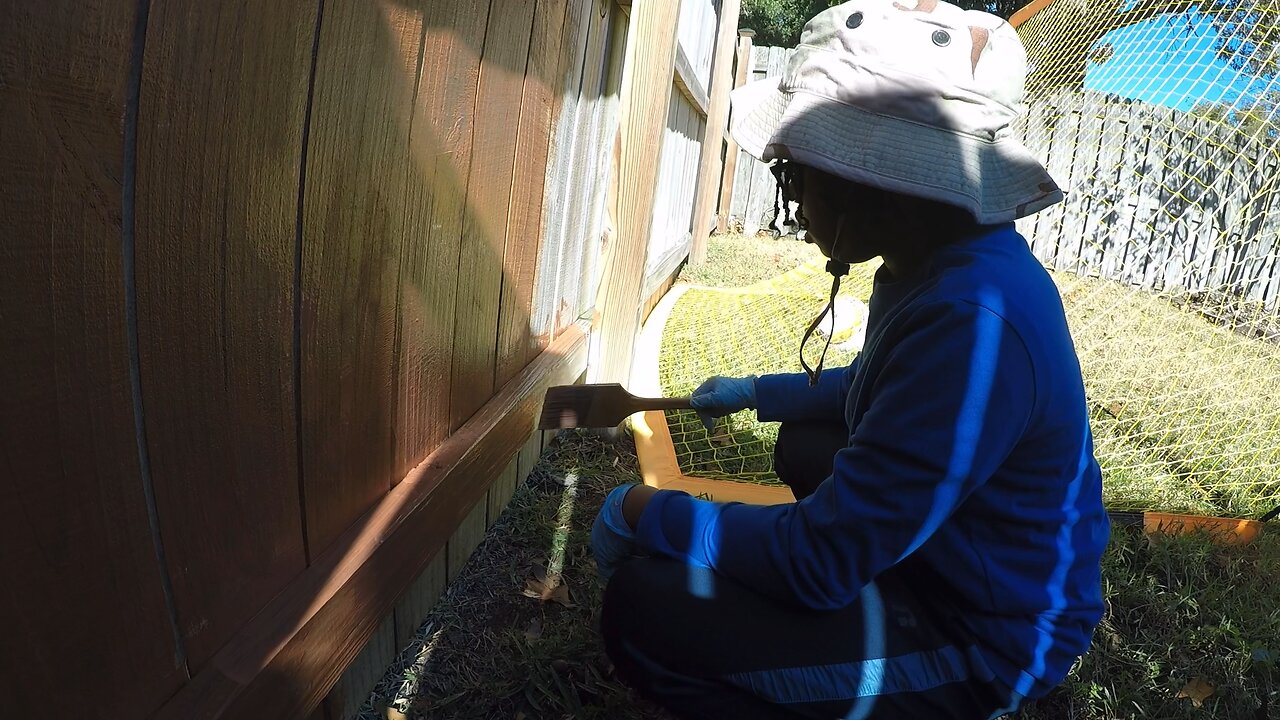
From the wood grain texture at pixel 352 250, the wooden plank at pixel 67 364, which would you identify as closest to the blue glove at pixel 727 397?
the wood grain texture at pixel 352 250

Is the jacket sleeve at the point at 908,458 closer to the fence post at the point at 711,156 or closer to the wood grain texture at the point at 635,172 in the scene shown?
the wood grain texture at the point at 635,172

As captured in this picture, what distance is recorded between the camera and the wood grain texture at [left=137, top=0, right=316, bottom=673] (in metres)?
0.90

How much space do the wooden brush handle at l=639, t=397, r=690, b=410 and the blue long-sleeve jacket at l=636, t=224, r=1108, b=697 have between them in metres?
0.91

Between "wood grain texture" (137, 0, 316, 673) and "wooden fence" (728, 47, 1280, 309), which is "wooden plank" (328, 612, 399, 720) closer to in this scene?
"wood grain texture" (137, 0, 316, 673)

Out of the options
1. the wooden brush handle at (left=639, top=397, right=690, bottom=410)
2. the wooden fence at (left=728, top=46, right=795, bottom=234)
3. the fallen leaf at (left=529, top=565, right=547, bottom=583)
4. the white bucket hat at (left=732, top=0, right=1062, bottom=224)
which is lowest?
the wooden fence at (left=728, top=46, right=795, bottom=234)

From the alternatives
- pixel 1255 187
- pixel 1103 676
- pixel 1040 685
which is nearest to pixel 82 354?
pixel 1040 685

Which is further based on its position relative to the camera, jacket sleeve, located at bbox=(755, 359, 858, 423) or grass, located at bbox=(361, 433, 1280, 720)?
jacket sleeve, located at bbox=(755, 359, 858, 423)

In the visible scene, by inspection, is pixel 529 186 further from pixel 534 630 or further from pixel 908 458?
pixel 908 458

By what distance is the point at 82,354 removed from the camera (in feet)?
2.75

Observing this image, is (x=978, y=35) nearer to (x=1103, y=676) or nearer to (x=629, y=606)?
(x=629, y=606)

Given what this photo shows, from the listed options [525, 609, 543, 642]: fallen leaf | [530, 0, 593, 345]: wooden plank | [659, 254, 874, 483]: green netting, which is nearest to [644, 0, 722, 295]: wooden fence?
[659, 254, 874, 483]: green netting

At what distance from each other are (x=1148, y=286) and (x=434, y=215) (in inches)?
219

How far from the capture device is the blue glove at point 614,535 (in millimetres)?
1717

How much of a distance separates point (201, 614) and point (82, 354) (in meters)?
0.47
